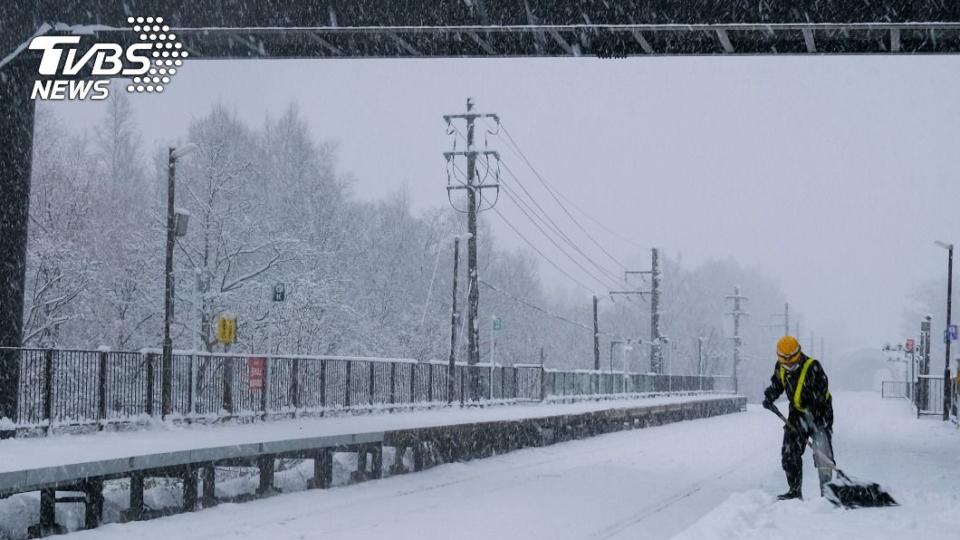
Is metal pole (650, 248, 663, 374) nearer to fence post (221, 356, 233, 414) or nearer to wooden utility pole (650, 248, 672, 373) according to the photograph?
wooden utility pole (650, 248, 672, 373)

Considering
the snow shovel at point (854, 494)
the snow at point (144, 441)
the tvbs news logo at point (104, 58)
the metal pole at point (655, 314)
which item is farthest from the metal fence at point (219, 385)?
the metal pole at point (655, 314)

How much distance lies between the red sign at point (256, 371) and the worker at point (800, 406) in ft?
43.8

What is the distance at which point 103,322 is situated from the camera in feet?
144

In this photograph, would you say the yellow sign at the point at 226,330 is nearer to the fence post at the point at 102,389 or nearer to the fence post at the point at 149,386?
the fence post at the point at 149,386

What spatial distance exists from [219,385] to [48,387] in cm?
588

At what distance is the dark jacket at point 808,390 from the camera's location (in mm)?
13094

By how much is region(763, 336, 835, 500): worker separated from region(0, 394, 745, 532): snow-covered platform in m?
6.35

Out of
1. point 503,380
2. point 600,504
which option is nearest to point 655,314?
point 503,380

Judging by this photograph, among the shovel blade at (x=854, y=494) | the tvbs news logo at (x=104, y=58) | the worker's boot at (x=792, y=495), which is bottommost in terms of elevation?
the worker's boot at (x=792, y=495)

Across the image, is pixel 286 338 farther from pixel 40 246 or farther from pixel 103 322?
pixel 40 246

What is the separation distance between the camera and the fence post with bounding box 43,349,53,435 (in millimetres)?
17875

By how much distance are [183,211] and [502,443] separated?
311 inches

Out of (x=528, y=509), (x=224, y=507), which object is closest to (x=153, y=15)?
(x=224, y=507)

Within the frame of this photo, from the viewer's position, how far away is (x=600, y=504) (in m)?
14.9
